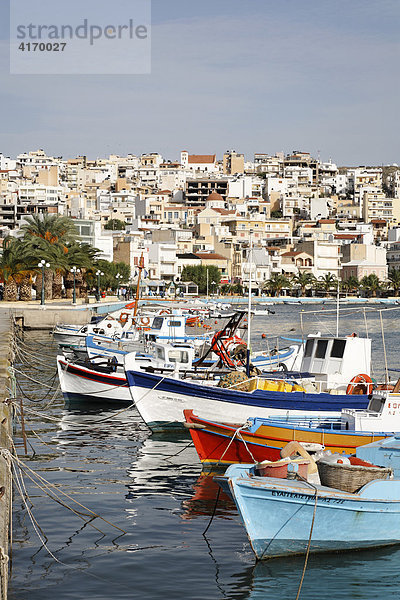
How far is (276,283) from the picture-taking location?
164 m

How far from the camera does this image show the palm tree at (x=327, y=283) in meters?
167

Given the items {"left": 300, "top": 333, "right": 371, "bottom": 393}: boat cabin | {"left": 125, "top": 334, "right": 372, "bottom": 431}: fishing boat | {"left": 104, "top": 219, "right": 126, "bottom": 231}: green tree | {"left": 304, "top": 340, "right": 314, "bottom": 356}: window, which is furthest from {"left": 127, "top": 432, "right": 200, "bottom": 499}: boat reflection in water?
{"left": 104, "top": 219, "right": 126, "bottom": 231}: green tree

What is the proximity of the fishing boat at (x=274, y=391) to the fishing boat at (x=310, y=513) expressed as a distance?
618 centimetres

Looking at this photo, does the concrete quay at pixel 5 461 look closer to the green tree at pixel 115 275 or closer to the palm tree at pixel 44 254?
the palm tree at pixel 44 254

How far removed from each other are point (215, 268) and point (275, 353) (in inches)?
4643

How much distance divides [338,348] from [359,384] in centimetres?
218

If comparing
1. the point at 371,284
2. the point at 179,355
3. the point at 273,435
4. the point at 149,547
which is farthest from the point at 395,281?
the point at 149,547

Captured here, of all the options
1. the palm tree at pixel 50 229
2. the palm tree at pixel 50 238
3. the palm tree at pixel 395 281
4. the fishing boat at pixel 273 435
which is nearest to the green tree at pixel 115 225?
the palm tree at pixel 395 281

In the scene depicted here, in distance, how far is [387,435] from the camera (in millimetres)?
17438

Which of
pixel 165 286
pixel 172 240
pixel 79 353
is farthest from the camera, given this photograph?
pixel 172 240

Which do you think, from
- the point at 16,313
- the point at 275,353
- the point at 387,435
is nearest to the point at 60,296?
the point at 16,313

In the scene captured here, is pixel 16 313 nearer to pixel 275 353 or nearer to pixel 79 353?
pixel 79 353

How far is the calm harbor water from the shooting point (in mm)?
12195

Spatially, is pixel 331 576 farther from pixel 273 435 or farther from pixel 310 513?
pixel 273 435
